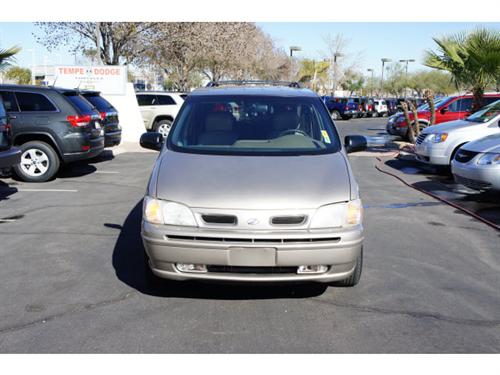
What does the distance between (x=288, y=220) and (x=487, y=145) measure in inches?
226

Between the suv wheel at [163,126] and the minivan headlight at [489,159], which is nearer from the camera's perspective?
the minivan headlight at [489,159]

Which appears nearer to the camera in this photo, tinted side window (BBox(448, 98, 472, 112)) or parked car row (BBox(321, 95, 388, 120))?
tinted side window (BBox(448, 98, 472, 112))

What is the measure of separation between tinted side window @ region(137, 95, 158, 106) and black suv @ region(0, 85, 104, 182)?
30.0ft

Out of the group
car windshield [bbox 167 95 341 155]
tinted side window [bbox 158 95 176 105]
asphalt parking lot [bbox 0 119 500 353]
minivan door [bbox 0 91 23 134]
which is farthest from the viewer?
tinted side window [bbox 158 95 176 105]

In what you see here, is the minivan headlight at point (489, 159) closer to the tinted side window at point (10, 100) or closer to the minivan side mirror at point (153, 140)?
the minivan side mirror at point (153, 140)

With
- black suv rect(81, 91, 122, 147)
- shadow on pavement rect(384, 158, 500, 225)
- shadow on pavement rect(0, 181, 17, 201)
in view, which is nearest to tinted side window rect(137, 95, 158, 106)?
black suv rect(81, 91, 122, 147)

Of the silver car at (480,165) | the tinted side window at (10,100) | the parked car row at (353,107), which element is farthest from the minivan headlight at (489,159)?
the parked car row at (353,107)

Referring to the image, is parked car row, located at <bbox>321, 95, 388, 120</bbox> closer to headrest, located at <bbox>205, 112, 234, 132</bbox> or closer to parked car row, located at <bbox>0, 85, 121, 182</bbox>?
parked car row, located at <bbox>0, 85, 121, 182</bbox>

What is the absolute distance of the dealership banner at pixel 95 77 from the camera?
59.7ft

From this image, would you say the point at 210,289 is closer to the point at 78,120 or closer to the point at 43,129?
the point at 78,120

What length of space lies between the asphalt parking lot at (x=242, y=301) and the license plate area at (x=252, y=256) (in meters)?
0.46

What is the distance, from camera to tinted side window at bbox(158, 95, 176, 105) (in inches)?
748
